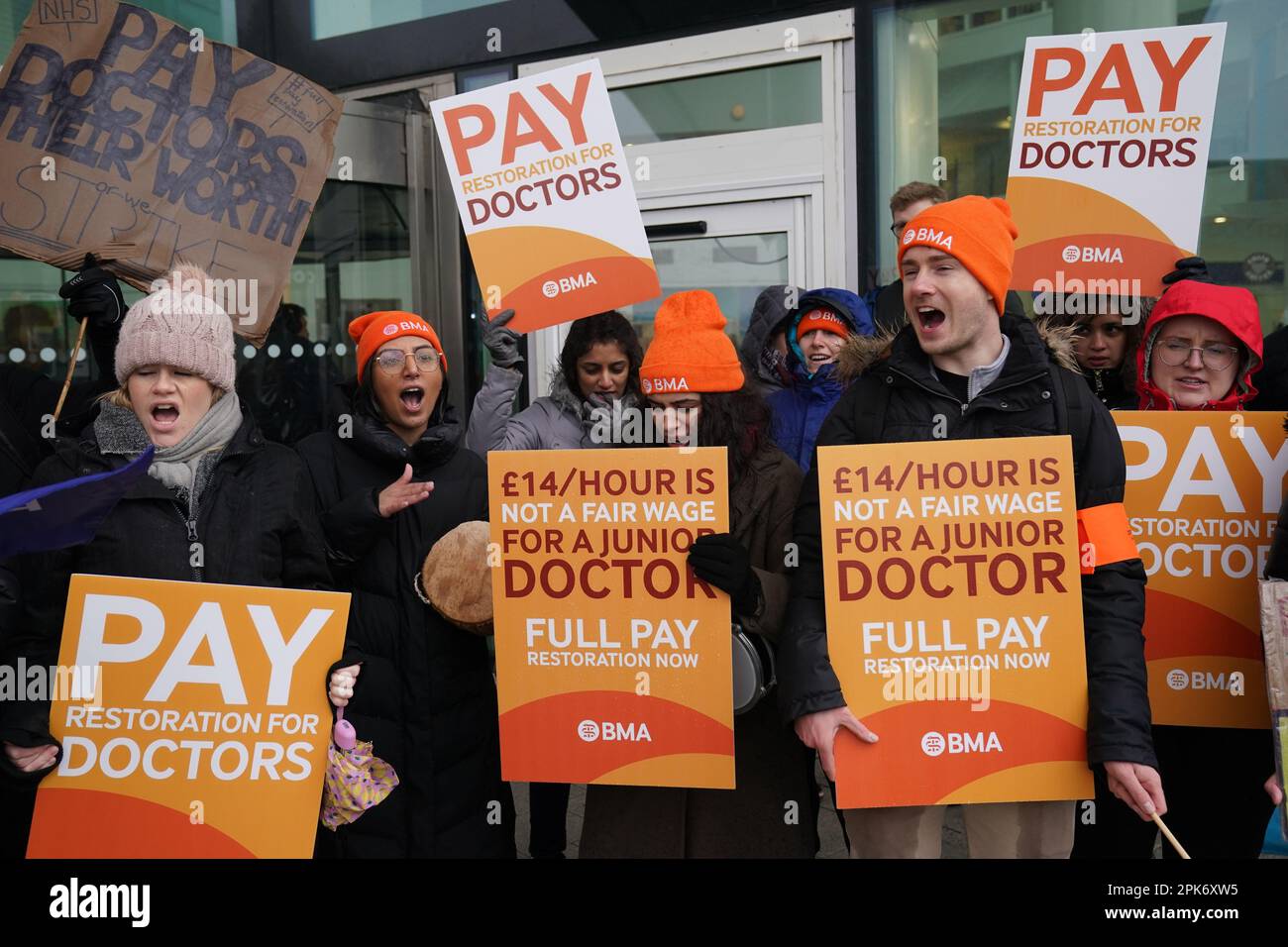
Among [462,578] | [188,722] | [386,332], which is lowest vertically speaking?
[188,722]

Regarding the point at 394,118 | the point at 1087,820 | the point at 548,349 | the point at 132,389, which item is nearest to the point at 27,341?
the point at 394,118

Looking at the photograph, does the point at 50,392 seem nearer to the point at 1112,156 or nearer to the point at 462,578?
the point at 462,578

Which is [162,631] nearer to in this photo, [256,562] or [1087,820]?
[256,562]

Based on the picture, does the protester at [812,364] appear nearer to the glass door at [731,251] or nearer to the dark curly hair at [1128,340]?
the dark curly hair at [1128,340]

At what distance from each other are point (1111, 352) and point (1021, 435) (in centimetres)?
128

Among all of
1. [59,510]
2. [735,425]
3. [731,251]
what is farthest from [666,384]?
[731,251]

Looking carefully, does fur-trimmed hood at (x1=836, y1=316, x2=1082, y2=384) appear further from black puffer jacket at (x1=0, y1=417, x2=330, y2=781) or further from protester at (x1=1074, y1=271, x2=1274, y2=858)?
black puffer jacket at (x1=0, y1=417, x2=330, y2=781)

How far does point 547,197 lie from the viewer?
358cm

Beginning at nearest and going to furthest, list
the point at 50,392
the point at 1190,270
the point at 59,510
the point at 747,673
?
the point at 59,510
the point at 747,673
the point at 1190,270
the point at 50,392

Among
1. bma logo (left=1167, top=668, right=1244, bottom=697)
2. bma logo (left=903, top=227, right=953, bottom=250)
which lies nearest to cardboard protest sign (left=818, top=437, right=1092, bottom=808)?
bma logo (left=903, top=227, right=953, bottom=250)

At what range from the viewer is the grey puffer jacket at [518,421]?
140 inches

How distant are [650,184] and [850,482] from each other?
143 inches

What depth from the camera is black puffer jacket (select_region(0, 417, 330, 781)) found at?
2373 millimetres

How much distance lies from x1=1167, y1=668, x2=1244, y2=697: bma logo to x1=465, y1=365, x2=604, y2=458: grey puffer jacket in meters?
1.81
